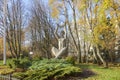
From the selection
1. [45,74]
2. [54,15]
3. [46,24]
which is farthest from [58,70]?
[46,24]

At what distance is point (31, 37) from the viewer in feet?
161

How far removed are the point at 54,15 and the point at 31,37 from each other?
2263 cm

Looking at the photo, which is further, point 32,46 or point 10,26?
point 32,46

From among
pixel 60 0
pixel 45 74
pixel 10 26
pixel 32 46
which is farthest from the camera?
pixel 32 46

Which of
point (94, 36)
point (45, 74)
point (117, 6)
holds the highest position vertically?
point (117, 6)

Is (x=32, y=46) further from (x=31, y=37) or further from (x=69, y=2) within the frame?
(x=69, y=2)

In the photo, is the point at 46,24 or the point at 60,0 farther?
the point at 46,24

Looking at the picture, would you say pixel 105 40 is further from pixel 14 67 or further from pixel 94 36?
pixel 14 67

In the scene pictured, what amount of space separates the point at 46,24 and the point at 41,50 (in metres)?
5.53

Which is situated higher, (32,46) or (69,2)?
(69,2)

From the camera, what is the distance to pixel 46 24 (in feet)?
144

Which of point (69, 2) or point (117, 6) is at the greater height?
point (69, 2)

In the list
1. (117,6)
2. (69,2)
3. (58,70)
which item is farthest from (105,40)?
(58,70)

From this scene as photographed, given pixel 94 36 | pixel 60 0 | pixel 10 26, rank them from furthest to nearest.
A: pixel 10 26 → pixel 60 0 → pixel 94 36
